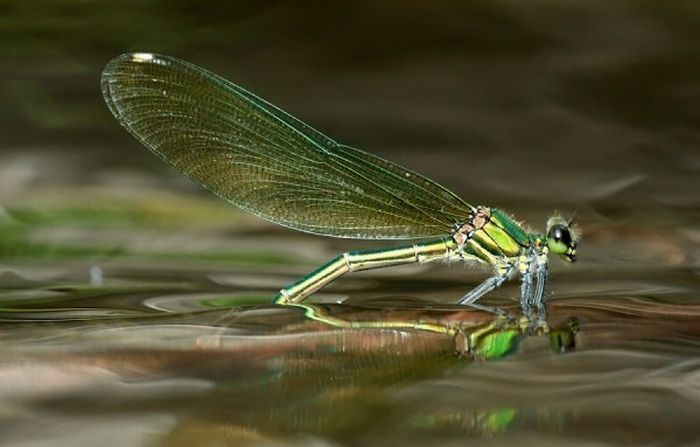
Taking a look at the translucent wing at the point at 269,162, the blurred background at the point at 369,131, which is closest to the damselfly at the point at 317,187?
the translucent wing at the point at 269,162

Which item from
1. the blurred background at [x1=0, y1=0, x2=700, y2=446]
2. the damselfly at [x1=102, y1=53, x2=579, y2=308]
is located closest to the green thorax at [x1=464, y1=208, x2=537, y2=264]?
the damselfly at [x1=102, y1=53, x2=579, y2=308]

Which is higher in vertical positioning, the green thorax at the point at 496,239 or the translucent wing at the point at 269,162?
the translucent wing at the point at 269,162

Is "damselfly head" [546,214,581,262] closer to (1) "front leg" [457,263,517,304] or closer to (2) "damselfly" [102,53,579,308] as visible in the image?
(2) "damselfly" [102,53,579,308]

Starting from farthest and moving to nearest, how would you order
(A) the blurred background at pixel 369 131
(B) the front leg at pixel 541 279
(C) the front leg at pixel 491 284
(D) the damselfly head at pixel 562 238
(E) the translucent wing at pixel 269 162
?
(A) the blurred background at pixel 369 131 → (D) the damselfly head at pixel 562 238 → (C) the front leg at pixel 491 284 → (E) the translucent wing at pixel 269 162 → (B) the front leg at pixel 541 279

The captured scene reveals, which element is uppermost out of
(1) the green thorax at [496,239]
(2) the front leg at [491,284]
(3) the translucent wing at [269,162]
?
(3) the translucent wing at [269,162]

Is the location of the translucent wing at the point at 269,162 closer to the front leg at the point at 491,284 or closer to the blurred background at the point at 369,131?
the front leg at the point at 491,284

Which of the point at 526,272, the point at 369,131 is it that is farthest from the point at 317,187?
the point at 369,131

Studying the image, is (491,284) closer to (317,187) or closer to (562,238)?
(562,238)

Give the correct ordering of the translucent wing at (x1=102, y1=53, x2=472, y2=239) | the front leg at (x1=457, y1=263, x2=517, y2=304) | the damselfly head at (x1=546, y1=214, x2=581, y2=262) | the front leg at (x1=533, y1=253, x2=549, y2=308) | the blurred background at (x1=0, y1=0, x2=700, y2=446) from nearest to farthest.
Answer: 1. the front leg at (x1=533, y1=253, x2=549, y2=308)
2. the translucent wing at (x1=102, y1=53, x2=472, y2=239)
3. the front leg at (x1=457, y1=263, x2=517, y2=304)
4. the damselfly head at (x1=546, y1=214, x2=581, y2=262)
5. the blurred background at (x1=0, y1=0, x2=700, y2=446)
